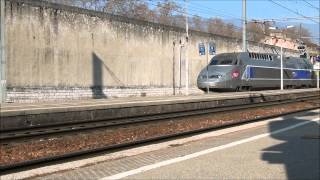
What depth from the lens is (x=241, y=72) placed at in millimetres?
38625

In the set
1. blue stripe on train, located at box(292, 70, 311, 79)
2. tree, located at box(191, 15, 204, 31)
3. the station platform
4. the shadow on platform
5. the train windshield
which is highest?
tree, located at box(191, 15, 204, 31)

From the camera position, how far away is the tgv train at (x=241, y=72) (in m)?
37.8

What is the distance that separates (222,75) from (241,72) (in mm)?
1842

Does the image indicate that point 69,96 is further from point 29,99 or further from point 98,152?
point 98,152

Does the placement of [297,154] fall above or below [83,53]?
below

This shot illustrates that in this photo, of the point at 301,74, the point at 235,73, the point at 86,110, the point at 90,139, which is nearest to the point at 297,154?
the point at 90,139

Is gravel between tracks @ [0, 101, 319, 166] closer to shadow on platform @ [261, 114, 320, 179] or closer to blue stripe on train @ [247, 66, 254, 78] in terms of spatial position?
shadow on platform @ [261, 114, 320, 179]

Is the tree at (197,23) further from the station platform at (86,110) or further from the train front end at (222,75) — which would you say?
the station platform at (86,110)

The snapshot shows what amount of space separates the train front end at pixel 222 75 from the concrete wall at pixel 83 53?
11.2 ft

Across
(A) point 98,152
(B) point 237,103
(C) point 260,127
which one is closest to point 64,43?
(B) point 237,103

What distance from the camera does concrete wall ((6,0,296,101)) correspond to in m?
27.7

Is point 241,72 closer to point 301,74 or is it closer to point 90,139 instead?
point 301,74

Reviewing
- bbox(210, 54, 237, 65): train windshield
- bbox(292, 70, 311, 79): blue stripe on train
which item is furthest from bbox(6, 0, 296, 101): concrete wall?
bbox(292, 70, 311, 79): blue stripe on train

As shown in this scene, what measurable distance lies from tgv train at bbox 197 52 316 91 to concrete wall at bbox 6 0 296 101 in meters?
3.60
